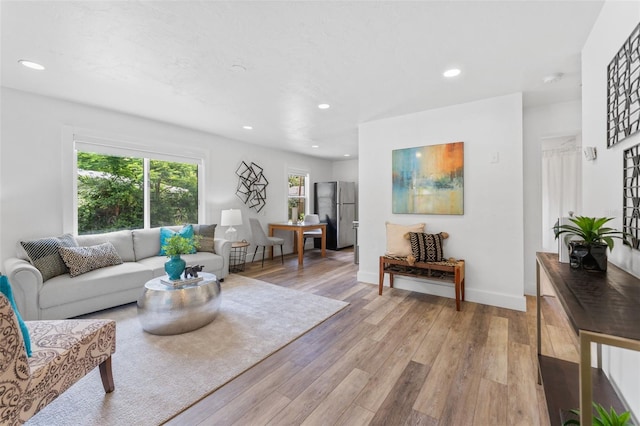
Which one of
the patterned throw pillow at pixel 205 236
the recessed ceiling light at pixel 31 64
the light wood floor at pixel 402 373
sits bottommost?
the light wood floor at pixel 402 373

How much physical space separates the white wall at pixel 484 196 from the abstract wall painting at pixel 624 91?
152cm

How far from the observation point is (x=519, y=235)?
2.96 metres

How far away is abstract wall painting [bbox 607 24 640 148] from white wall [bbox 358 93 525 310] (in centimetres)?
152

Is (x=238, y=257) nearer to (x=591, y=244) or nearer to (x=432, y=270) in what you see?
(x=432, y=270)

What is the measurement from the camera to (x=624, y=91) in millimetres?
1345

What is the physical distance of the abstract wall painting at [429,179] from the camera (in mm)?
3295

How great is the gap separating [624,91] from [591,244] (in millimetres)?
780

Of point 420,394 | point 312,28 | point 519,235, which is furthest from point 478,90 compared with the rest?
point 420,394

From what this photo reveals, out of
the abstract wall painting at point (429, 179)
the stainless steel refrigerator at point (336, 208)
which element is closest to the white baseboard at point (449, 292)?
the abstract wall painting at point (429, 179)

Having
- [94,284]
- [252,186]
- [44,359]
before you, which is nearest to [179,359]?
[44,359]

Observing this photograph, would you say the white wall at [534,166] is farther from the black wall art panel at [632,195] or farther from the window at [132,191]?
the window at [132,191]

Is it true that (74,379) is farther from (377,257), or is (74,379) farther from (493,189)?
(493,189)

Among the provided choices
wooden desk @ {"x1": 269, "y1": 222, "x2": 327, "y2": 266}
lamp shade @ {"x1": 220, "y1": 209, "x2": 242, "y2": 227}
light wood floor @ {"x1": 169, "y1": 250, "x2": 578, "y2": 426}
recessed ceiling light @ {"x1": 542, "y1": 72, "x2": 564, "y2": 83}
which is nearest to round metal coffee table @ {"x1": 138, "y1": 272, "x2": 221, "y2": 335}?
light wood floor @ {"x1": 169, "y1": 250, "x2": 578, "y2": 426}

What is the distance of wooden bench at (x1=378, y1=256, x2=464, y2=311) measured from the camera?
117 inches
